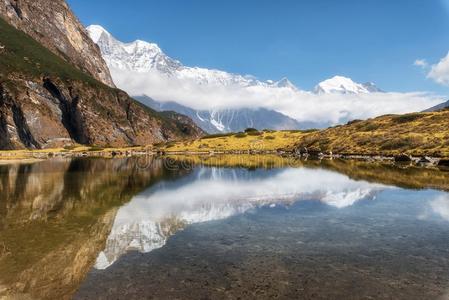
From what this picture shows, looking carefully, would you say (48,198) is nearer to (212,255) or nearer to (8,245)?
(8,245)

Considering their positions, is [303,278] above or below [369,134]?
below

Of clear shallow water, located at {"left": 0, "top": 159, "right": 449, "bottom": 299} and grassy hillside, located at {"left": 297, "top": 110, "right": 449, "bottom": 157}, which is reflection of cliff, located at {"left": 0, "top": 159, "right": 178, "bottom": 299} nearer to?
clear shallow water, located at {"left": 0, "top": 159, "right": 449, "bottom": 299}

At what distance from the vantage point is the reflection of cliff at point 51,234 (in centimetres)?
2065

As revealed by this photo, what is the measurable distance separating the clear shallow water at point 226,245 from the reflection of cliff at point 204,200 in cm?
19

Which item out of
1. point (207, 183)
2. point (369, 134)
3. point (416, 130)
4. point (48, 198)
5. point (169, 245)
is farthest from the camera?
point (369, 134)

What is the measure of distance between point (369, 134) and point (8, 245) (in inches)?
5264

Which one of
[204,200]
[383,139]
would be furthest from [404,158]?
[204,200]

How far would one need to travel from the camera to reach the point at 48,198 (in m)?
47.1

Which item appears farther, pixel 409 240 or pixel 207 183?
pixel 207 183

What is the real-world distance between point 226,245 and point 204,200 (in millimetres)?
19742

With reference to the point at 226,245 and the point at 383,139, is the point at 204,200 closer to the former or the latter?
the point at 226,245

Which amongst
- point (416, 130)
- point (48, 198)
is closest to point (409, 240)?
point (48, 198)

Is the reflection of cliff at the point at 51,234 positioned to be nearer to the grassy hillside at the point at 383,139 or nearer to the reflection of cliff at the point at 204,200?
the reflection of cliff at the point at 204,200

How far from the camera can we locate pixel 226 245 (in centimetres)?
2669
